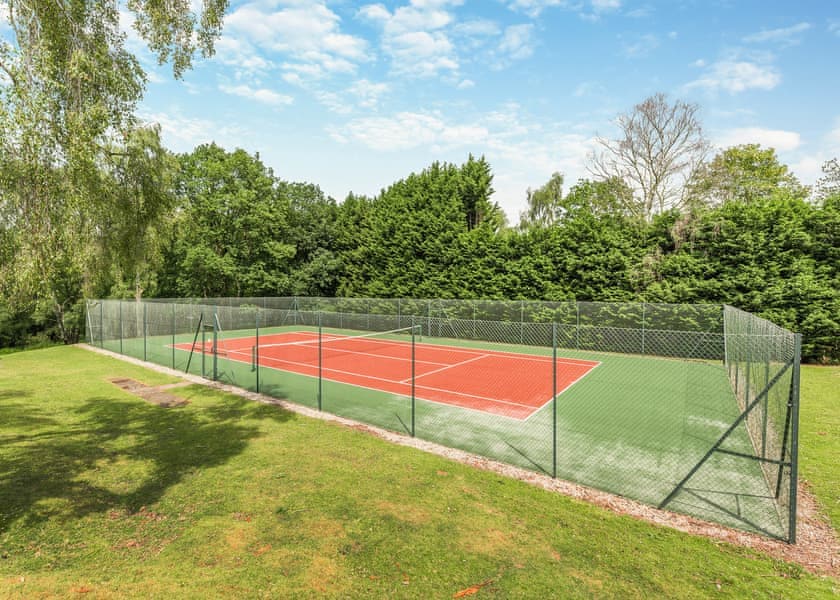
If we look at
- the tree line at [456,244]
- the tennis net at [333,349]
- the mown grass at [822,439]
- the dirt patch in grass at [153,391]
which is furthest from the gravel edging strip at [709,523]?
the tennis net at [333,349]

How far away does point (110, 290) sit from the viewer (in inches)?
1184

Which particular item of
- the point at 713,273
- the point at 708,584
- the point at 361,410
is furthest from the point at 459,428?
the point at 713,273

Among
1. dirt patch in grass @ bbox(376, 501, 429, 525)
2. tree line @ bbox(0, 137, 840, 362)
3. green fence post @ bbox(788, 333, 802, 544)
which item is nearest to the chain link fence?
green fence post @ bbox(788, 333, 802, 544)

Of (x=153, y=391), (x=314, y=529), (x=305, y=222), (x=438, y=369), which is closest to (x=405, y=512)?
(x=314, y=529)

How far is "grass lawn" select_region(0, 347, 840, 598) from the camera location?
404 cm

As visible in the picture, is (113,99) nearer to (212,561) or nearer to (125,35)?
(125,35)

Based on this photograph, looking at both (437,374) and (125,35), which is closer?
(125,35)

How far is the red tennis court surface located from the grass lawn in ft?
14.0

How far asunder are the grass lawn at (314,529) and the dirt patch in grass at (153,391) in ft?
8.08

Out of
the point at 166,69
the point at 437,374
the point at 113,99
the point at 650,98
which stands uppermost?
the point at 650,98

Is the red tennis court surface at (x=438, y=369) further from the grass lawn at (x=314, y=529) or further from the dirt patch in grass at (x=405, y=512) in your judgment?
the dirt patch in grass at (x=405, y=512)

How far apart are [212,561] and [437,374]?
10.8m

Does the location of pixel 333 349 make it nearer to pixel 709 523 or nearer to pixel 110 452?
pixel 110 452

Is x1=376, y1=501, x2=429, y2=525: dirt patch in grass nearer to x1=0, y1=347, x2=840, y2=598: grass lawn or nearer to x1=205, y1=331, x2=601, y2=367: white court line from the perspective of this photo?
x1=0, y1=347, x2=840, y2=598: grass lawn
